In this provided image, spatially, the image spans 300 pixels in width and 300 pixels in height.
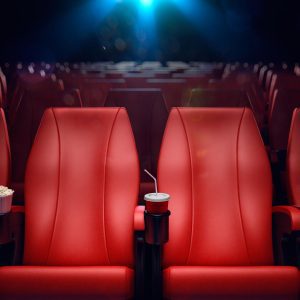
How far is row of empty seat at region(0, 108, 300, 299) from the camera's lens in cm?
139

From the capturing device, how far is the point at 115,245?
1372mm

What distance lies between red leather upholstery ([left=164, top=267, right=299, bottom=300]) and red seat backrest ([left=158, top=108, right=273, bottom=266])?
0.47 ft

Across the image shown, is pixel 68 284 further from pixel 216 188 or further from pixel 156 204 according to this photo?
pixel 216 188

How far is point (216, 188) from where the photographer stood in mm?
1444

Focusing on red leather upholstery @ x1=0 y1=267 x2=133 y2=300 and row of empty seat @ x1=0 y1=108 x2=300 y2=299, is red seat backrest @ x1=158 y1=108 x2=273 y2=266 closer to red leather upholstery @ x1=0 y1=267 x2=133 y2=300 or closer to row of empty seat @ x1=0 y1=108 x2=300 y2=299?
row of empty seat @ x1=0 y1=108 x2=300 y2=299

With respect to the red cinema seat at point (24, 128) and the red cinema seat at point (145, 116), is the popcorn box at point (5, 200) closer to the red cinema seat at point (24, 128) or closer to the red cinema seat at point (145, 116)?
the red cinema seat at point (24, 128)

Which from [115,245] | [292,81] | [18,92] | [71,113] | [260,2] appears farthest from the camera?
[260,2]

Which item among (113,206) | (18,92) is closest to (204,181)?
(113,206)

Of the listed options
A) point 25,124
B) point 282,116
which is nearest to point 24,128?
point 25,124

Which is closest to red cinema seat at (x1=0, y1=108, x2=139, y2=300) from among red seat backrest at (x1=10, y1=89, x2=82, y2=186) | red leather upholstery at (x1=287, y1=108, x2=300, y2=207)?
red leather upholstery at (x1=287, y1=108, x2=300, y2=207)

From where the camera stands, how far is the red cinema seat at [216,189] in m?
1.40

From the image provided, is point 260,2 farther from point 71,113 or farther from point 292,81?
point 71,113

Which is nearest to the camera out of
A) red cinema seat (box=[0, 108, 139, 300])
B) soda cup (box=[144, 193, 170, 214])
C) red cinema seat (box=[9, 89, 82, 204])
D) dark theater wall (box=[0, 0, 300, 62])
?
soda cup (box=[144, 193, 170, 214])

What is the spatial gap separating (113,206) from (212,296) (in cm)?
41
